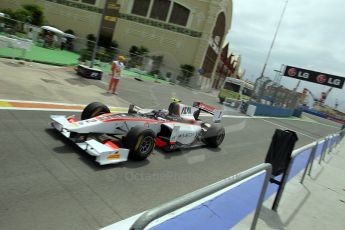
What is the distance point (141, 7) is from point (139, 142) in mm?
40152

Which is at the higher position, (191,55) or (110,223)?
(191,55)

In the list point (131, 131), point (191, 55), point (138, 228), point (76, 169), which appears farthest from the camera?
point (191, 55)

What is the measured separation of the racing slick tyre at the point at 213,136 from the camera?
1011 centimetres

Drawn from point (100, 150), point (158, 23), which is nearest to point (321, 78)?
point (158, 23)

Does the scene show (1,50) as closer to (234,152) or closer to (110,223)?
(234,152)

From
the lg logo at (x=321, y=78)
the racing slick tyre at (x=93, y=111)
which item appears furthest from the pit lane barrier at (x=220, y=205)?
the lg logo at (x=321, y=78)

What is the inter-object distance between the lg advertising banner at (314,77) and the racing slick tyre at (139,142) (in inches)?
1679

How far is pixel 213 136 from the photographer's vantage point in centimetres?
1018

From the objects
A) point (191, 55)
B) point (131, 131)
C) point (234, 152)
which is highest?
point (191, 55)

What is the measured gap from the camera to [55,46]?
30.6 meters

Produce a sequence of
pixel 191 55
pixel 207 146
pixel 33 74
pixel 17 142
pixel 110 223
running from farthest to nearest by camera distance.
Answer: pixel 191 55 < pixel 33 74 < pixel 207 146 < pixel 17 142 < pixel 110 223

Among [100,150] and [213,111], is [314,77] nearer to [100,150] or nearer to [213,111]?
[213,111]

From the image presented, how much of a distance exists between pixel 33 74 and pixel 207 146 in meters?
7.69

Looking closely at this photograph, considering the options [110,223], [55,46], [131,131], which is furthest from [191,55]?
[110,223]
